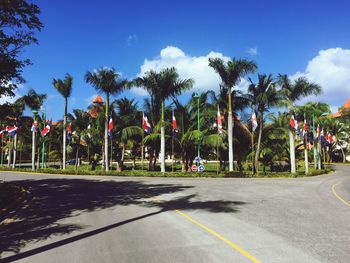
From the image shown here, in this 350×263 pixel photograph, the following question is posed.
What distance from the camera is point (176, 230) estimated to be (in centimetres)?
942

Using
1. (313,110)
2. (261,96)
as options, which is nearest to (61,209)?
(261,96)

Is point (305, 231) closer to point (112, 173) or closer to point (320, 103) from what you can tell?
point (112, 173)

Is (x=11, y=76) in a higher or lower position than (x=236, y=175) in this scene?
higher

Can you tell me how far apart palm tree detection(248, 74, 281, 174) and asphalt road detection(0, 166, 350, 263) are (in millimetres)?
20012

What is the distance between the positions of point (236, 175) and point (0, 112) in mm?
21107

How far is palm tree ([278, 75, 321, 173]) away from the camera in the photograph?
3531cm

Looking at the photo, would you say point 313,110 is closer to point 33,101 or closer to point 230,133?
point 230,133

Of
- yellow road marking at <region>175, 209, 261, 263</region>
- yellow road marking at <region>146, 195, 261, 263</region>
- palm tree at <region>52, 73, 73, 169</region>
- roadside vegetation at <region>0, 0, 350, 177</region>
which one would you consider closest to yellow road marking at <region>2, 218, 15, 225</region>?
yellow road marking at <region>146, 195, 261, 263</region>

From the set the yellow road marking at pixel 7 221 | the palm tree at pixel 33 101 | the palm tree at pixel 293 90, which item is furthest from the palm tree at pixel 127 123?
the yellow road marking at pixel 7 221

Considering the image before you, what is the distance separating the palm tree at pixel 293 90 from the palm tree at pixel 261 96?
1.03 metres

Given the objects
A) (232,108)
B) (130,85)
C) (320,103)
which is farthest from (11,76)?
(320,103)

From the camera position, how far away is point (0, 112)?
56.6ft

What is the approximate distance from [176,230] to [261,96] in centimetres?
2749

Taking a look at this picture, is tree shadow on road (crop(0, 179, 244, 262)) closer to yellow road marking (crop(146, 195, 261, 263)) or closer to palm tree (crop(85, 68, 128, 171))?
yellow road marking (crop(146, 195, 261, 263))
